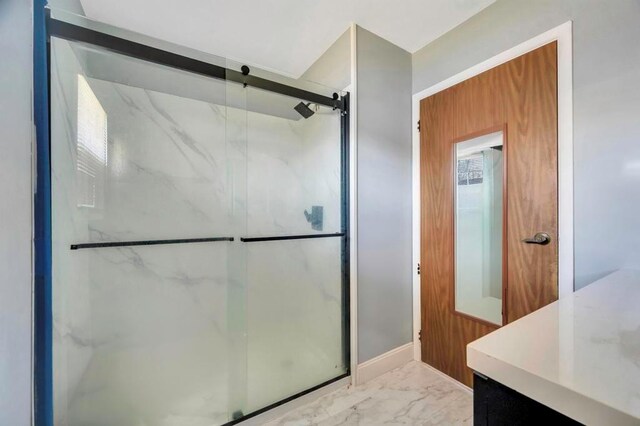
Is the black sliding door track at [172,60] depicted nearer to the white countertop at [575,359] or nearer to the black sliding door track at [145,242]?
the black sliding door track at [145,242]

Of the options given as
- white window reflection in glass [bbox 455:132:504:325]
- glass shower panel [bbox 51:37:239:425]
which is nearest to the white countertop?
white window reflection in glass [bbox 455:132:504:325]

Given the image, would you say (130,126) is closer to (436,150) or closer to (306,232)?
(306,232)

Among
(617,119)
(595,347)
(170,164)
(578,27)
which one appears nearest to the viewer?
(595,347)

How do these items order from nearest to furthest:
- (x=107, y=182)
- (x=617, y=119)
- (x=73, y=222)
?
(x=617, y=119), (x=73, y=222), (x=107, y=182)

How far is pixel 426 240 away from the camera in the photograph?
190cm

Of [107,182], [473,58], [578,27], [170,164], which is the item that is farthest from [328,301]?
[578,27]

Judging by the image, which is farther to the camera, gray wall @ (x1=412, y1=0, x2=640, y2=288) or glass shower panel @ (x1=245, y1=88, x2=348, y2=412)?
glass shower panel @ (x1=245, y1=88, x2=348, y2=412)

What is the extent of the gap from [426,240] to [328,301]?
0.86 meters

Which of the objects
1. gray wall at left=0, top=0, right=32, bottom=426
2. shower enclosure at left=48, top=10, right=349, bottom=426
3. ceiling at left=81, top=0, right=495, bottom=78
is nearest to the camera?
gray wall at left=0, top=0, right=32, bottom=426

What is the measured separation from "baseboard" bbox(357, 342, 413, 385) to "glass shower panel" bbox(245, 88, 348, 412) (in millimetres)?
130

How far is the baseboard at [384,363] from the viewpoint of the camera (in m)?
1.73

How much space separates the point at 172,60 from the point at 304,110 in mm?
800

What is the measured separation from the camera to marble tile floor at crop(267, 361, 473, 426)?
1402 mm

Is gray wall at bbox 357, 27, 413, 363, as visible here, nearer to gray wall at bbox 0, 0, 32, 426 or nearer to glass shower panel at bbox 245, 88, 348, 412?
glass shower panel at bbox 245, 88, 348, 412
